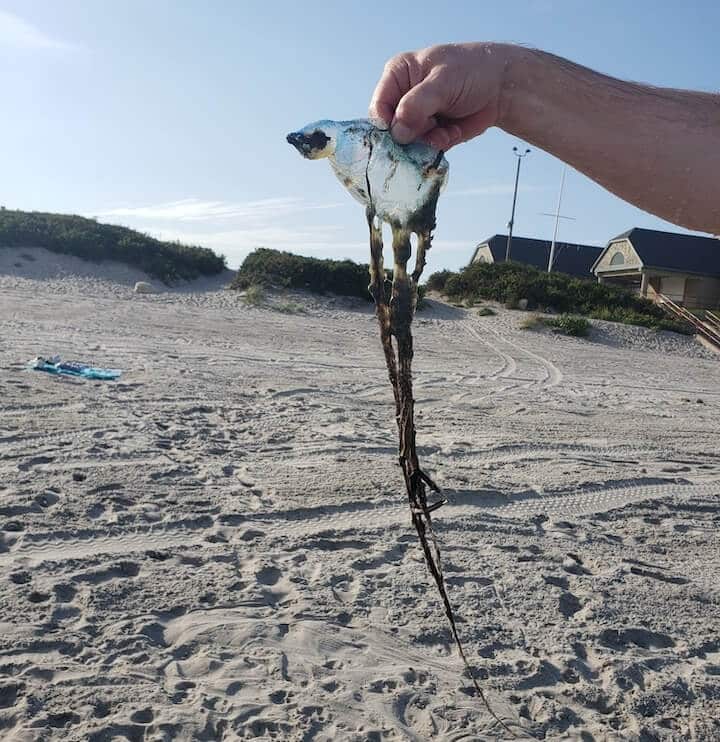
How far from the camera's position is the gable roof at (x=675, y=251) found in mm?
26625

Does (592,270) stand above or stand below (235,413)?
above

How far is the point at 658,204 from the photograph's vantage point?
1700 mm

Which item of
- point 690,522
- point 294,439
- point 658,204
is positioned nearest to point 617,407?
point 690,522

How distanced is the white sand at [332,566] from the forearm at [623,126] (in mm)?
1888

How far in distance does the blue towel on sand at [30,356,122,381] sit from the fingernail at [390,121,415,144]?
5.75 m

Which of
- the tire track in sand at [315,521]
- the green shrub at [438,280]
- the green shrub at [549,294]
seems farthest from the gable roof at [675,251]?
the tire track in sand at [315,521]

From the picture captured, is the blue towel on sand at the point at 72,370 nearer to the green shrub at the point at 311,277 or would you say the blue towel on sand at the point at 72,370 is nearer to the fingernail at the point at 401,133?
the fingernail at the point at 401,133

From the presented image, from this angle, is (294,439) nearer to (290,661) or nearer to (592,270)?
(290,661)

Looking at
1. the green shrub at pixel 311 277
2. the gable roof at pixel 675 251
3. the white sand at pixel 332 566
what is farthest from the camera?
the gable roof at pixel 675 251

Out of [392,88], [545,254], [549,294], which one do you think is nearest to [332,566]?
[392,88]

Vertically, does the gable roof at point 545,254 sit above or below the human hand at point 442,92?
above

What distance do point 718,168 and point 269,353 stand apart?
8.36 meters

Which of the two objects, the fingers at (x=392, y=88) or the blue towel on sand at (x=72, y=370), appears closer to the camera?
the fingers at (x=392, y=88)

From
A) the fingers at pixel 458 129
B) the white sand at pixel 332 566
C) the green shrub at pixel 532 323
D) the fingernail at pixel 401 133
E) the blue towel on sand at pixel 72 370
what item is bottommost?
the white sand at pixel 332 566
